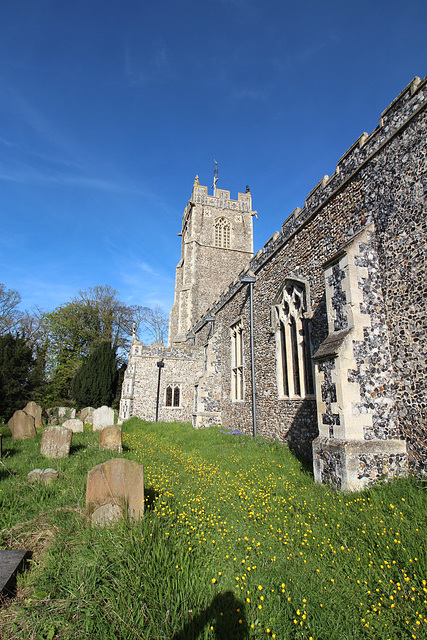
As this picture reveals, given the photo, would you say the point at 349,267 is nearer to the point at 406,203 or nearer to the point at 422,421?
the point at 406,203

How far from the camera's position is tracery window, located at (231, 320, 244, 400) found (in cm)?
1216

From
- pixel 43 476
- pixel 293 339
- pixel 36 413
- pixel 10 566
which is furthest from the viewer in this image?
pixel 36 413

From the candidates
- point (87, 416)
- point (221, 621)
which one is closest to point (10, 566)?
point (221, 621)

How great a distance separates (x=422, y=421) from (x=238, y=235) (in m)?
25.8

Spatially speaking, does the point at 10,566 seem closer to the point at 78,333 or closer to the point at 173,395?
the point at 173,395

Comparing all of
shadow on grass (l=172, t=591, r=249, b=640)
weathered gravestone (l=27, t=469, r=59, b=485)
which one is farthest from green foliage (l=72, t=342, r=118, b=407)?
shadow on grass (l=172, t=591, r=249, b=640)

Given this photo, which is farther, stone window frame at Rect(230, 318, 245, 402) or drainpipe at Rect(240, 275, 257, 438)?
stone window frame at Rect(230, 318, 245, 402)

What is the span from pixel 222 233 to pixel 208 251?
2.55 meters

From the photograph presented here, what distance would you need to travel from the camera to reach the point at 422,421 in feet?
15.7

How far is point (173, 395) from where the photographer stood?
17500 millimetres

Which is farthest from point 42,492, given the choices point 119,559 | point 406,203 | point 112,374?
point 112,374

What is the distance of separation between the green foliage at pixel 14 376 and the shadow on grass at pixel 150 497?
54.8 feet

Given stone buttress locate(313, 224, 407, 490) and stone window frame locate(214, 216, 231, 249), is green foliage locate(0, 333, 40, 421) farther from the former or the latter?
stone buttress locate(313, 224, 407, 490)

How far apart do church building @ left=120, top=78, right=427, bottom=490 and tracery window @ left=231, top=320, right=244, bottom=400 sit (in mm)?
462
